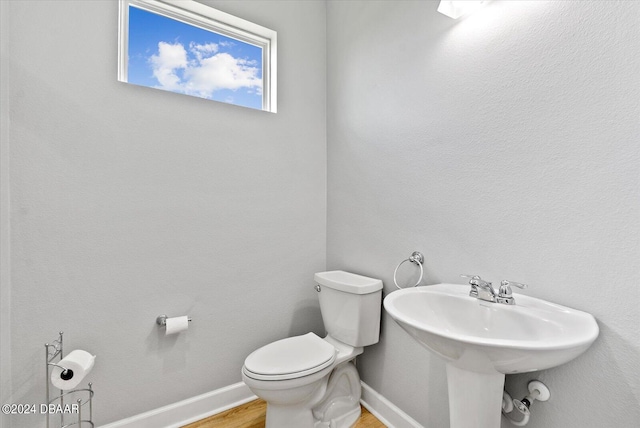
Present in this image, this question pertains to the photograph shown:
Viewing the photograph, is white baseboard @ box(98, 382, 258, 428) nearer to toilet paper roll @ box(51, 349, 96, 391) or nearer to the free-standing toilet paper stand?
the free-standing toilet paper stand

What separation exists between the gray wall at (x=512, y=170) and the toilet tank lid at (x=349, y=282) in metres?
0.08

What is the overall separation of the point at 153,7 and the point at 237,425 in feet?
7.88

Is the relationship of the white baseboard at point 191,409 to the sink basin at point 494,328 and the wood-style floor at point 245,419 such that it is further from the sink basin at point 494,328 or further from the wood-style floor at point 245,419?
the sink basin at point 494,328

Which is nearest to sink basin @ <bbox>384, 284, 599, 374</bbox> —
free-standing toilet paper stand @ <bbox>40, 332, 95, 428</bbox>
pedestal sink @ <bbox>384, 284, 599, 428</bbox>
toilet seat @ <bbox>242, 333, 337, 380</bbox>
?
pedestal sink @ <bbox>384, 284, 599, 428</bbox>

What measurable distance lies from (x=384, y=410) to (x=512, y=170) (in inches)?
55.5

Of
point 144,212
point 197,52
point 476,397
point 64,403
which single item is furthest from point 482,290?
point 197,52

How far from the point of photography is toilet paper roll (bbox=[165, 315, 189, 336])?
151 centimetres

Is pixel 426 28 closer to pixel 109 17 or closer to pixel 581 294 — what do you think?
pixel 581 294

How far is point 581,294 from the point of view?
0.90 m

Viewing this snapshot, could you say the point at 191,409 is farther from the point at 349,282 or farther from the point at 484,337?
the point at 484,337

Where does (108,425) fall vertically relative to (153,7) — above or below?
below

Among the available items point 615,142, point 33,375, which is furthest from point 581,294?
point 33,375

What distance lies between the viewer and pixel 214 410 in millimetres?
1689

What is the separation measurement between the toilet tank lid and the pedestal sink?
428 mm
